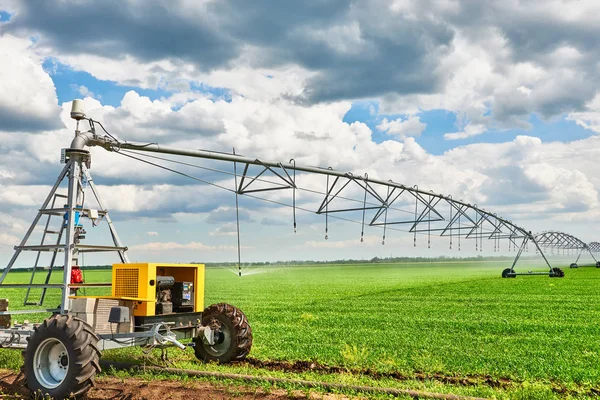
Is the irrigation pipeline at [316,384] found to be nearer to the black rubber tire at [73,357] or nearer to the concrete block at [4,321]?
the black rubber tire at [73,357]

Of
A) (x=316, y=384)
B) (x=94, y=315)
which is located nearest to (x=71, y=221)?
(x=94, y=315)

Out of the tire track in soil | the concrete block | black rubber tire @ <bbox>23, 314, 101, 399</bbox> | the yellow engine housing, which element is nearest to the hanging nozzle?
the yellow engine housing

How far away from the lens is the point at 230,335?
10.8 meters

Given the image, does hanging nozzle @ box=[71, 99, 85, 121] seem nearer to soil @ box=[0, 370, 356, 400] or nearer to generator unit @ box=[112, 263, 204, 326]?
generator unit @ box=[112, 263, 204, 326]

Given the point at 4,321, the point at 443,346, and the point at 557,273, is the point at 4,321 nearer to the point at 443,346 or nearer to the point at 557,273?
the point at 443,346

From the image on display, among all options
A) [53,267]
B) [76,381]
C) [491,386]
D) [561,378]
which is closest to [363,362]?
[491,386]

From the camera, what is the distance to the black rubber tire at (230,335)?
35.1ft

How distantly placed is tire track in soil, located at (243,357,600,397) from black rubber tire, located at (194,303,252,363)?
0.28 metres

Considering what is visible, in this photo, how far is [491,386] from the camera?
28.9ft

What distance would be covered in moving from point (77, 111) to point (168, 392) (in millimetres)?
6333

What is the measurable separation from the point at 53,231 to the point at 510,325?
12.4m

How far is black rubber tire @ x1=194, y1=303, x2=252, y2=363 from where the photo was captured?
10.7 meters

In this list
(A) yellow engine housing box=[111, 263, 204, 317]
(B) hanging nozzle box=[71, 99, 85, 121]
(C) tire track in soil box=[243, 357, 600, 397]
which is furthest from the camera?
(B) hanging nozzle box=[71, 99, 85, 121]

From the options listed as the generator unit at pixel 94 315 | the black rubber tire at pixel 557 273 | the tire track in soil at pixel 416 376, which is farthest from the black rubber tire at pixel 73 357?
the black rubber tire at pixel 557 273
